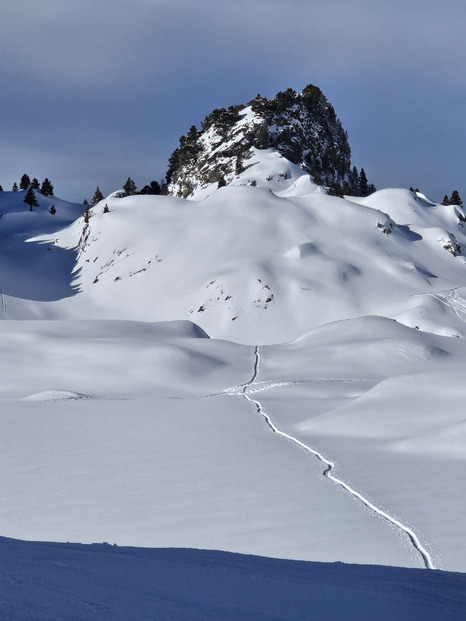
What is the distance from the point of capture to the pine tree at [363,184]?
111m

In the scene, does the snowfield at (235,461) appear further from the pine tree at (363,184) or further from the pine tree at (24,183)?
the pine tree at (24,183)

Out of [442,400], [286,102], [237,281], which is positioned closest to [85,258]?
[237,281]

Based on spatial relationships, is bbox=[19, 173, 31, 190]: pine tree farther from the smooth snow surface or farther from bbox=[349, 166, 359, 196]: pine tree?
the smooth snow surface

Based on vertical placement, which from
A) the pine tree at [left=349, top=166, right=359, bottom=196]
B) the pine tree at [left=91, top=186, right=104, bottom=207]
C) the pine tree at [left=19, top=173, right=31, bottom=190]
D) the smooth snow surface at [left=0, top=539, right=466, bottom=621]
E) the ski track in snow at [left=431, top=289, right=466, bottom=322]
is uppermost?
the pine tree at [left=349, top=166, right=359, bottom=196]

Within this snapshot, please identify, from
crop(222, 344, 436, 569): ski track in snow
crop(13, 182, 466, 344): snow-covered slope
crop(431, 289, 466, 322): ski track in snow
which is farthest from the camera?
crop(13, 182, 466, 344): snow-covered slope

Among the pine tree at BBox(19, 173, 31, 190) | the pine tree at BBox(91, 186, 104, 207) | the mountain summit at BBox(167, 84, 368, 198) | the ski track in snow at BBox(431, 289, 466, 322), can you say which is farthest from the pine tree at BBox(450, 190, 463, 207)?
the pine tree at BBox(19, 173, 31, 190)

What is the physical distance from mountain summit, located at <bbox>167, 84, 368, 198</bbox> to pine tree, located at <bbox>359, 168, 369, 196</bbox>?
924 centimetres

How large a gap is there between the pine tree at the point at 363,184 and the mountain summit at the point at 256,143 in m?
9.24

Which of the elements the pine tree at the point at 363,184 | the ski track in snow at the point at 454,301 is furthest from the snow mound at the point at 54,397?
the pine tree at the point at 363,184

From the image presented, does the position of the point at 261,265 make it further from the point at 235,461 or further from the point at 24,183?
the point at 24,183

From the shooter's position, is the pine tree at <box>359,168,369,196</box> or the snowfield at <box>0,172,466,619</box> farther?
the pine tree at <box>359,168,369,196</box>

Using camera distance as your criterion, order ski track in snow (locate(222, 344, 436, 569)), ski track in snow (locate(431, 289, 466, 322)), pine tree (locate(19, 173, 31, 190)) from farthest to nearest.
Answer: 1. pine tree (locate(19, 173, 31, 190))
2. ski track in snow (locate(431, 289, 466, 322))
3. ski track in snow (locate(222, 344, 436, 569))

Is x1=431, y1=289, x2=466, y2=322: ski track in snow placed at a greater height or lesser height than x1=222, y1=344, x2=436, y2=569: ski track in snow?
greater

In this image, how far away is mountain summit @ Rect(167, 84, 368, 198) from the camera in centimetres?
8462
